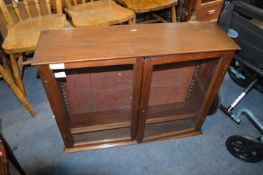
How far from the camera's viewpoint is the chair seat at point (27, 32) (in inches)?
47.0

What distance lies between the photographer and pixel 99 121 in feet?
3.92

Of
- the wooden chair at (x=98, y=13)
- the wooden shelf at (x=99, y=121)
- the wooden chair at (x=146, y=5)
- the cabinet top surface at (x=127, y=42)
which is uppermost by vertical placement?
the cabinet top surface at (x=127, y=42)

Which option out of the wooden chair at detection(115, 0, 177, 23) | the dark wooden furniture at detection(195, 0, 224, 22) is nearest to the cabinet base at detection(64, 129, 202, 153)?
the wooden chair at detection(115, 0, 177, 23)

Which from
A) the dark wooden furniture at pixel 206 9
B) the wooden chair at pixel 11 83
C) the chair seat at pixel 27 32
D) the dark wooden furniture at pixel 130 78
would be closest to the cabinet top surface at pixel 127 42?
the dark wooden furniture at pixel 130 78

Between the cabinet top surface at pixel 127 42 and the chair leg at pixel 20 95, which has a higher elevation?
the cabinet top surface at pixel 127 42

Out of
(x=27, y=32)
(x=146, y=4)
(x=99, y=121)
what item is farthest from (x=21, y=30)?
(x=146, y=4)

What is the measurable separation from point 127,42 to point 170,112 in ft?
1.84

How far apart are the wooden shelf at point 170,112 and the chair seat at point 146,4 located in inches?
28.0

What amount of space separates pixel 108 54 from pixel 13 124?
0.99m

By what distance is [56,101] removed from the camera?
912mm

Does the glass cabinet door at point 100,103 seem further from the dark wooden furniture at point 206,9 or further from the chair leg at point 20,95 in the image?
the dark wooden furniture at point 206,9

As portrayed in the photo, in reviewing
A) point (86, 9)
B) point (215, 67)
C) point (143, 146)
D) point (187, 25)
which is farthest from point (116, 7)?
point (143, 146)

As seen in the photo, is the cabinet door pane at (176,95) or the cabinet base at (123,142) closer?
the cabinet door pane at (176,95)

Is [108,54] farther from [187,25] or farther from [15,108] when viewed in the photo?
[15,108]
